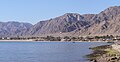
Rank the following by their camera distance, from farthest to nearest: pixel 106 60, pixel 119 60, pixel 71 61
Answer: pixel 71 61 → pixel 106 60 → pixel 119 60

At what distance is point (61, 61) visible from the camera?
83.8 m

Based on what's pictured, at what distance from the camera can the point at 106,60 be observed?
69.4 meters

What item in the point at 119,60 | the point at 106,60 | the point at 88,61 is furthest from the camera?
the point at 88,61

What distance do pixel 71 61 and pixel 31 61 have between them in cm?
1090

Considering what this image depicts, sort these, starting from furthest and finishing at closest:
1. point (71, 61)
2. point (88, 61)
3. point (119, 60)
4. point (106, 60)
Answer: point (71, 61) < point (88, 61) < point (106, 60) < point (119, 60)

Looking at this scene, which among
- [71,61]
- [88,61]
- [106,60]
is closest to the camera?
[106,60]

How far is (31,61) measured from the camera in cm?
8606

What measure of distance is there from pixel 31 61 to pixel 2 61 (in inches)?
325

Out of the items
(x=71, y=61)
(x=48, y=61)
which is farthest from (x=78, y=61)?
(x=48, y=61)

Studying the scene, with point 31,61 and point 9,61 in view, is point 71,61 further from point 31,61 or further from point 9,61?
point 9,61

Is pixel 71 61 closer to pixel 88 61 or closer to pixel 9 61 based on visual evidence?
pixel 88 61

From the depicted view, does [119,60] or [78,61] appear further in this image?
[78,61]

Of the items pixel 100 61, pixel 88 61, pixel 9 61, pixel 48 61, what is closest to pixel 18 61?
pixel 9 61

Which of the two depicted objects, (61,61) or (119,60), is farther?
(61,61)
